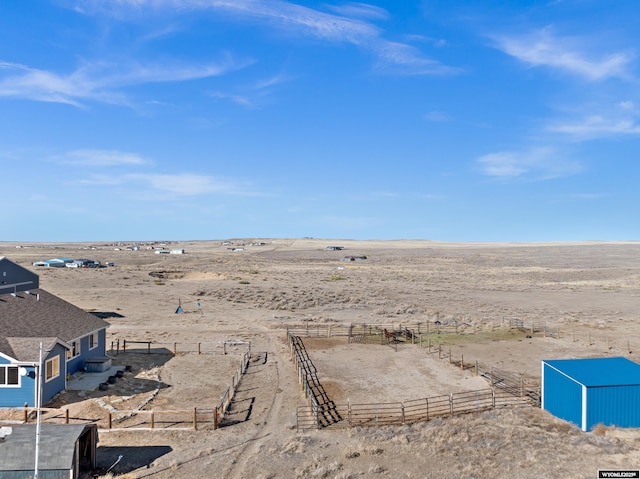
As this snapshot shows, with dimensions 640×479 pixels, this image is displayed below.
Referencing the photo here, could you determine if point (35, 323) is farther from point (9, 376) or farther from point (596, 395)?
point (596, 395)

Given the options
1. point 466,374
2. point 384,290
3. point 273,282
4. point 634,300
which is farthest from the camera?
point 273,282

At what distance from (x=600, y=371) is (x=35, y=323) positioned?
97.9 ft

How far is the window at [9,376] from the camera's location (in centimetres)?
2430

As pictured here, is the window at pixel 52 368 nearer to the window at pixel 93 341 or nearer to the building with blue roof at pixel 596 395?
the window at pixel 93 341

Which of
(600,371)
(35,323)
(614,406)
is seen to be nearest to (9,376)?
(35,323)

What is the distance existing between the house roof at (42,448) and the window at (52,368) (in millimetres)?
8056

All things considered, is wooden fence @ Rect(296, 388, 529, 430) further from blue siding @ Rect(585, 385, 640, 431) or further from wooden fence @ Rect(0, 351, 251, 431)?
wooden fence @ Rect(0, 351, 251, 431)

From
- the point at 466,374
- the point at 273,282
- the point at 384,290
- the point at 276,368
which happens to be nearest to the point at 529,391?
the point at 466,374

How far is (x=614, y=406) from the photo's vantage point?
71.4ft

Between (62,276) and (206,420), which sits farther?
(62,276)

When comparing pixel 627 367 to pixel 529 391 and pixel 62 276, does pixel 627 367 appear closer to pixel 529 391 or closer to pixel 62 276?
pixel 529 391

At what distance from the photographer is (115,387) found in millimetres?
27781

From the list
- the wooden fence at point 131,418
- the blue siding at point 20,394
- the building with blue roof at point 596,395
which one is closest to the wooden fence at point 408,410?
the building with blue roof at point 596,395

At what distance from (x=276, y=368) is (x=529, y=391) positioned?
50.2 ft
